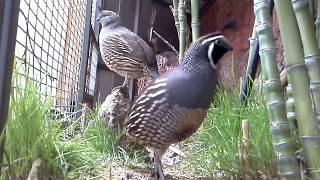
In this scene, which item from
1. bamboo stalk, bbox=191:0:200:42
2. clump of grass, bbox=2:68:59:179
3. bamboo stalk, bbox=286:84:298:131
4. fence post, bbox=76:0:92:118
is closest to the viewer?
clump of grass, bbox=2:68:59:179

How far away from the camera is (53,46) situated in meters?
2.55

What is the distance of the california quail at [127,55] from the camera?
3391 mm

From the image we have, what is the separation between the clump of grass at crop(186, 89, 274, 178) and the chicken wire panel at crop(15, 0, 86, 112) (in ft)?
2.25

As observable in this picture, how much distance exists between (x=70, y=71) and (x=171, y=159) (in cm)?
111

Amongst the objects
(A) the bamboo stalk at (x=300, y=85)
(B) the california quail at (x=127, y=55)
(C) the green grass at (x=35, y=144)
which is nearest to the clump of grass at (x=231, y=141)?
(A) the bamboo stalk at (x=300, y=85)

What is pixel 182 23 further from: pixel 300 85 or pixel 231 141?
pixel 300 85

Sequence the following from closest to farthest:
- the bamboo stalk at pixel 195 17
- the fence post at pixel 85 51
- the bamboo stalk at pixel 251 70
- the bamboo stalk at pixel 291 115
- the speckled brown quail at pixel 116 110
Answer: the bamboo stalk at pixel 291 115
the bamboo stalk at pixel 251 70
the speckled brown quail at pixel 116 110
the bamboo stalk at pixel 195 17
the fence post at pixel 85 51

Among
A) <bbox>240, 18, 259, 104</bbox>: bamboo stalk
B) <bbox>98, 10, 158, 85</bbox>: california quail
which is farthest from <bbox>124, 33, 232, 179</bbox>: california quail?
<bbox>98, 10, 158, 85</bbox>: california quail

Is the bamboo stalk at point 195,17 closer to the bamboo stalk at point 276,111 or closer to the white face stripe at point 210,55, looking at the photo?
the white face stripe at point 210,55

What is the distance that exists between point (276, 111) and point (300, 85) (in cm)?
11

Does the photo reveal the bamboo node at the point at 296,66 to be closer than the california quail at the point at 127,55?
Yes

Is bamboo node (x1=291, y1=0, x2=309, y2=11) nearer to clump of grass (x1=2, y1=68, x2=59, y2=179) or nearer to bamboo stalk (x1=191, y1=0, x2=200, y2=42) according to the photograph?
clump of grass (x1=2, y1=68, x2=59, y2=179)

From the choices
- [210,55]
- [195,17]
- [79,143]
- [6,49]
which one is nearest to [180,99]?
[210,55]

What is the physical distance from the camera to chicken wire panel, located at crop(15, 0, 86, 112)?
1.83 metres
